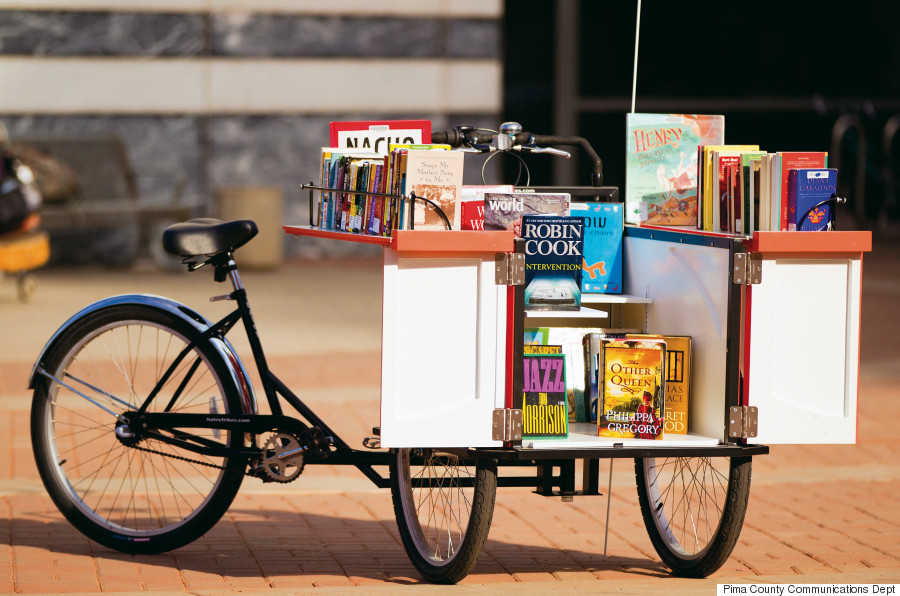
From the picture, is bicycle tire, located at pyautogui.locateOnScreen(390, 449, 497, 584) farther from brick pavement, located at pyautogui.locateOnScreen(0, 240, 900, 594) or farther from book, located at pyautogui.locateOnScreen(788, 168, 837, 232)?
book, located at pyautogui.locateOnScreen(788, 168, 837, 232)

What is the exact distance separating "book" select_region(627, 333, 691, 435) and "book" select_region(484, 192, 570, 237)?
1.71 feet

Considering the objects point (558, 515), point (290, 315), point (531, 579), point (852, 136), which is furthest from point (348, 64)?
point (531, 579)

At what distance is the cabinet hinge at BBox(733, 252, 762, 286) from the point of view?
15.2ft

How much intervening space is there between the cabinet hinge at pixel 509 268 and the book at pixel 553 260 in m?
0.32

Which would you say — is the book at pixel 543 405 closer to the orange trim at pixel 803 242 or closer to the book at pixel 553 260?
the book at pixel 553 260

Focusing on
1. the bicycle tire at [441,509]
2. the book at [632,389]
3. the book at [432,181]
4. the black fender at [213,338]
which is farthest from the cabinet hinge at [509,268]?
the black fender at [213,338]

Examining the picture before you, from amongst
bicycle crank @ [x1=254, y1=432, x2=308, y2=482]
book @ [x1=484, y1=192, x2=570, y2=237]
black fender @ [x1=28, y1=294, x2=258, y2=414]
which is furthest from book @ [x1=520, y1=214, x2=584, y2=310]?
black fender @ [x1=28, y1=294, x2=258, y2=414]

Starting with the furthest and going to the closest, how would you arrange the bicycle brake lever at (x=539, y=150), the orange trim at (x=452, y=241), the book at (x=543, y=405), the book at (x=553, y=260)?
the bicycle brake lever at (x=539, y=150) → the book at (x=553, y=260) → the book at (x=543, y=405) → the orange trim at (x=452, y=241)

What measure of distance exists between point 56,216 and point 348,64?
3913 millimetres

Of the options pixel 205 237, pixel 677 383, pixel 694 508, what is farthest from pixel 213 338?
pixel 694 508

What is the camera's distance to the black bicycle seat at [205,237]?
200 inches

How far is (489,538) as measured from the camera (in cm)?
563

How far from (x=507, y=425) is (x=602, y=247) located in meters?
1.00

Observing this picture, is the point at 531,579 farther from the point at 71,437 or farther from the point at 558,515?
the point at 71,437
